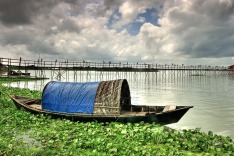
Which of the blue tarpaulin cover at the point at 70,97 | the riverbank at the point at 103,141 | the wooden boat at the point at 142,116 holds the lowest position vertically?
the riverbank at the point at 103,141

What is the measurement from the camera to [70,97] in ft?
44.7

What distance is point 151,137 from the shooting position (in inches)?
375

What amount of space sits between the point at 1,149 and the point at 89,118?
17.8ft

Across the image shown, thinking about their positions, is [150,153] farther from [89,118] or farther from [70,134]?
[89,118]

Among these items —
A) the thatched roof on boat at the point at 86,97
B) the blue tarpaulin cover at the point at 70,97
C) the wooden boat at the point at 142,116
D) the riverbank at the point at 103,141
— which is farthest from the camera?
the blue tarpaulin cover at the point at 70,97

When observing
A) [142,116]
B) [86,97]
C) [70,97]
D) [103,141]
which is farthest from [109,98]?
[103,141]

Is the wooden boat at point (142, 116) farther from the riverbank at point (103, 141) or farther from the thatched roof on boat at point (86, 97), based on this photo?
the riverbank at point (103, 141)

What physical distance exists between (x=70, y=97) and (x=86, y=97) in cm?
105

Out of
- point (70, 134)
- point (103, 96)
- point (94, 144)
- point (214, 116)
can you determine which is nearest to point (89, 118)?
point (103, 96)

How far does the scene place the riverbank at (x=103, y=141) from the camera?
7.75 m

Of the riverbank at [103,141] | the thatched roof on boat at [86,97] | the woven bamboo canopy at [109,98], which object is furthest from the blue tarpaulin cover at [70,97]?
the riverbank at [103,141]

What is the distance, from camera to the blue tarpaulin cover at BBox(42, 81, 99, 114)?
43.1 ft

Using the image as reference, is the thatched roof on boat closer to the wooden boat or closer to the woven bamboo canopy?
the woven bamboo canopy

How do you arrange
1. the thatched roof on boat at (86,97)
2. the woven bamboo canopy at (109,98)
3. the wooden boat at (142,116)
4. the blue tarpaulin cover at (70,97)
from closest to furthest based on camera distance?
the wooden boat at (142,116) < the woven bamboo canopy at (109,98) < the thatched roof on boat at (86,97) < the blue tarpaulin cover at (70,97)
